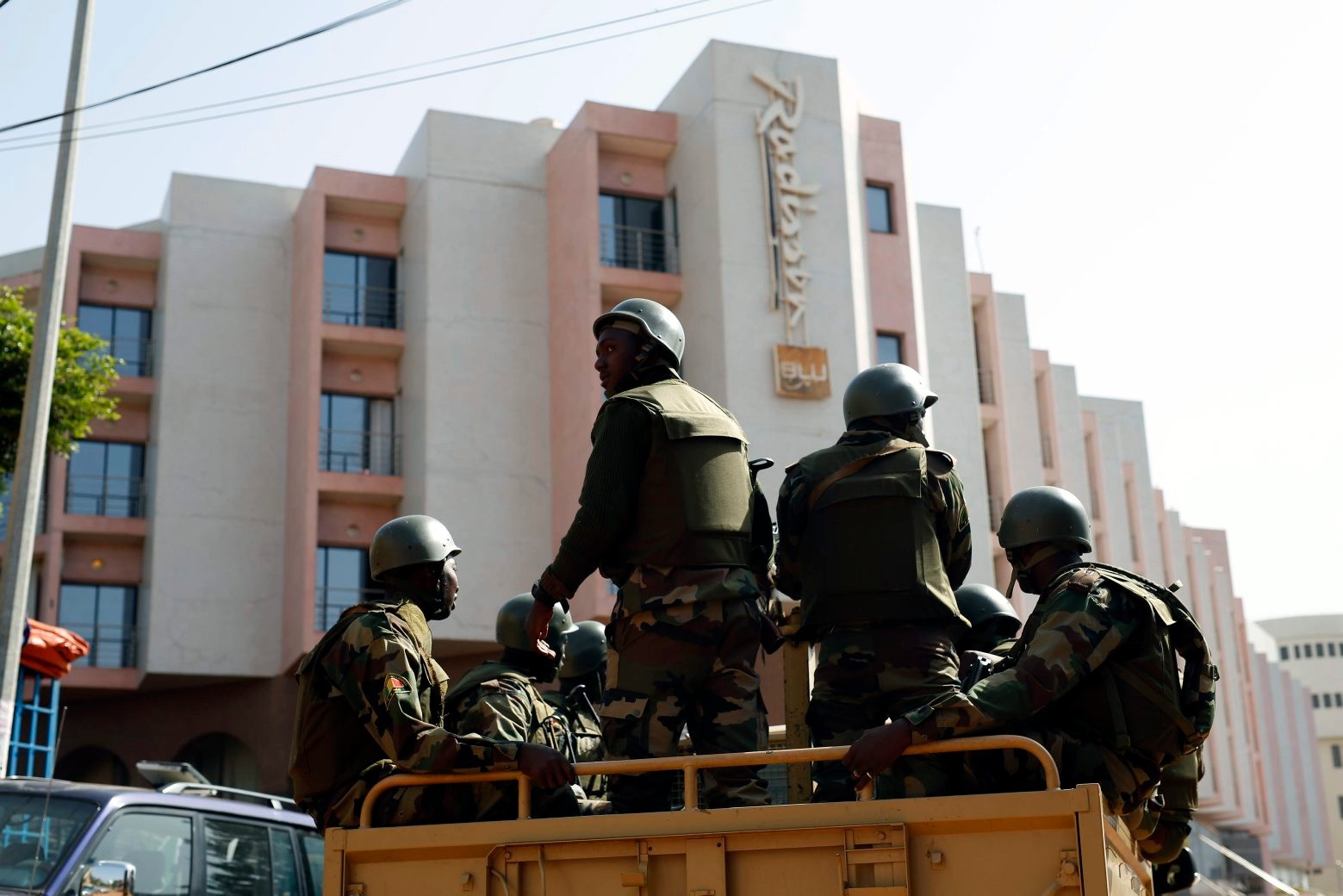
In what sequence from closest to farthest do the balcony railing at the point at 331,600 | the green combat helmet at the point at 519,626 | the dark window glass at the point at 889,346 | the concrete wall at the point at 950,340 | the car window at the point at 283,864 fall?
the green combat helmet at the point at 519,626
the car window at the point at 283,864
the balcony railing at the point at 331,600
the dark window glass at the point at 889,346
the concrete wall at the point at 950,340

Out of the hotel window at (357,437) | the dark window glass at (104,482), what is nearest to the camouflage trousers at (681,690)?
the hotel window at (357,437)

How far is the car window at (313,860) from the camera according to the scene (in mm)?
8602

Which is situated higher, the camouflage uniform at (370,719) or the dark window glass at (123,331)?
the dark window glass at (123,331)

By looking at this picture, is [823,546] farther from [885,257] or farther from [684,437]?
[885,257]

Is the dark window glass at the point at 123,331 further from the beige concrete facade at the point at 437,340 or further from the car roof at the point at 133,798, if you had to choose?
the car roof at the point at 133,798

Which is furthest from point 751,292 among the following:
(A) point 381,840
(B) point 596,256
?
(A) point 381,840

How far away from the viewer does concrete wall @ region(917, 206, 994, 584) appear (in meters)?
34.7

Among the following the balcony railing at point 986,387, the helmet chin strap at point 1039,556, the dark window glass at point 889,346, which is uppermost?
the balcony railing at point 986,387

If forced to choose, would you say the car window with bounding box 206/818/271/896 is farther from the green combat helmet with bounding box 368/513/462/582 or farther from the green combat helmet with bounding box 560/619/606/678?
the green combat helmet with bounding box 368/513/462/582

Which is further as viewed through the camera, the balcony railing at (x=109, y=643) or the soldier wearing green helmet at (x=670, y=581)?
the balcony railing at (x=109, y=643)

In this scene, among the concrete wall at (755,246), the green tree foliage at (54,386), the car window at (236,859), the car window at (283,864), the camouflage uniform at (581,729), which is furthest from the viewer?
the concrete wall at (755,246)

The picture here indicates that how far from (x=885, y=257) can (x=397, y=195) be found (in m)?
9.30

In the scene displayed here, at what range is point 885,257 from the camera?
1201 inches

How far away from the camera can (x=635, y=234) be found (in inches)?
1175
